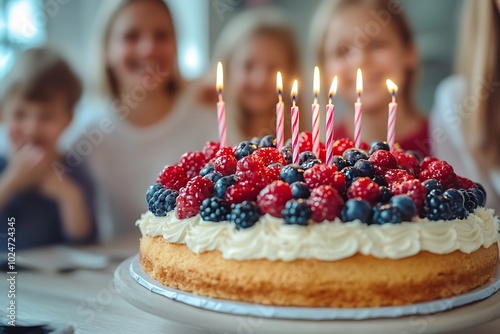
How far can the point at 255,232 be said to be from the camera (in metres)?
1.71

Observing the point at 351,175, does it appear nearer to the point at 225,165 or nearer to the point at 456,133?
the point at 225,165

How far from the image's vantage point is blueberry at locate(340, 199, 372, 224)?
1676mm

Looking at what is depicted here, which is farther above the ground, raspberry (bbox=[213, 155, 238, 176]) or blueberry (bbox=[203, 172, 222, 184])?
raspberry (bbox=[213, 155, 238, 176])

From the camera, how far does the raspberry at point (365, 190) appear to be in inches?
68.0

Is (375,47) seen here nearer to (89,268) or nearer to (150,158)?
(150,158)

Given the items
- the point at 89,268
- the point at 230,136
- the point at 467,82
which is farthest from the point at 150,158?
the point at 467,82

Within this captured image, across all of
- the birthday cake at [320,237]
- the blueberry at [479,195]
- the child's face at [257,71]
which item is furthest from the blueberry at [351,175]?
the child's face at [257,71]

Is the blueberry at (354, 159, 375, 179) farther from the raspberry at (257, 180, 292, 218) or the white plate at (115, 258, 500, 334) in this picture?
the white plate at (115, 258, 500, 334)

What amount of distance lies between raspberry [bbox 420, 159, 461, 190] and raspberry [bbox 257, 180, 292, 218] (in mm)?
560

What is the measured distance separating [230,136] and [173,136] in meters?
0.40

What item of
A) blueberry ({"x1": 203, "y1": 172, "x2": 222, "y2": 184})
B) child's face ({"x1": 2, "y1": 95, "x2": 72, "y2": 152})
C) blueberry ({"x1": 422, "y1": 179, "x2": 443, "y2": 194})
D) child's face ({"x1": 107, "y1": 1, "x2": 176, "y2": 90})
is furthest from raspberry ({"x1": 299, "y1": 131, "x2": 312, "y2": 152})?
child's face ({"x1": 2, "y1": 95, "x2": 72, "y2": 152})

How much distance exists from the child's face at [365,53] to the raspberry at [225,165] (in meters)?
2.03

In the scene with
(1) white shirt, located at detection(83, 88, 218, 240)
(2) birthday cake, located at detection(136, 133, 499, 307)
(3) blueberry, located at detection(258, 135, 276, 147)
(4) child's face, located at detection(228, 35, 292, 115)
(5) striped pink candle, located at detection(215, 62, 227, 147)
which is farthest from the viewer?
(1) white shirt, located at detection(83, 88, 218, 240)

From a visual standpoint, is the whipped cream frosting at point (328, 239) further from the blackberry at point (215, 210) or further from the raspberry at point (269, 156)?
the raspberry at point (269, 156)
